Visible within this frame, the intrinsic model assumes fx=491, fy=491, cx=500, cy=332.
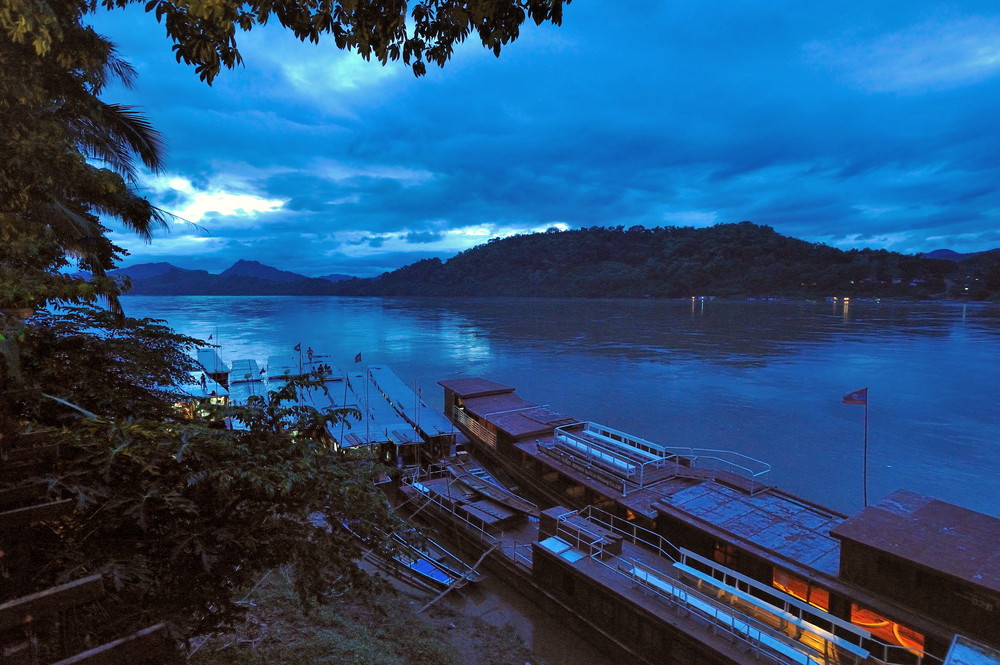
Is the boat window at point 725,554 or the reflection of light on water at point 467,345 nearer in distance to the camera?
the boat window at point 725,554

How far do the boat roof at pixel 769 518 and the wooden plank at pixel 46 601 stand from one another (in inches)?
595

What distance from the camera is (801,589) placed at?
13.0 m

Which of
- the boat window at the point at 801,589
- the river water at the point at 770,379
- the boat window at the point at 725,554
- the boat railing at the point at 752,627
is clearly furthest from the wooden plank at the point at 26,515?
the river water at the point at 770,379

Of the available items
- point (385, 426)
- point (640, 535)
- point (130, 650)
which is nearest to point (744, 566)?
point (640, 535)

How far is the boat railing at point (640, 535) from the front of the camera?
16.0 m

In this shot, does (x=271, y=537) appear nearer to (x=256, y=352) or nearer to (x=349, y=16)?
(x=349, y=16)

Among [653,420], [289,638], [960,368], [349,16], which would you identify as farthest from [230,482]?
[960,368]

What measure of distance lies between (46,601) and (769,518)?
57.0ft

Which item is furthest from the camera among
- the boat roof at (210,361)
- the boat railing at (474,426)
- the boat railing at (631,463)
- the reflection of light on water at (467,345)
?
the reflection of light on water at (467,345)

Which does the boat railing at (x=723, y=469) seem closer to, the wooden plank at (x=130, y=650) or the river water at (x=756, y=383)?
the river water at (x=756, y=383)

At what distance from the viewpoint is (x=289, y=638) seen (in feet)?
32.5

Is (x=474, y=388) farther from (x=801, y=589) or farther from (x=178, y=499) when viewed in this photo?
(x=178, y=499)

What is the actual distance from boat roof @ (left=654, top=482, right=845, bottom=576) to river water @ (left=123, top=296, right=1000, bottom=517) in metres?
10.4

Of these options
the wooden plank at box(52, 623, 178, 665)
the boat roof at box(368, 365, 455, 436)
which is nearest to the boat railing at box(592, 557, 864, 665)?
the wooden plank at box(52, 623, 178, 665)
